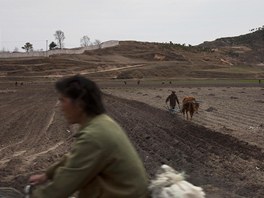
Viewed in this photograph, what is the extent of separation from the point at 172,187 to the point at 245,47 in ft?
465

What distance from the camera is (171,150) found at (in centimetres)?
1440

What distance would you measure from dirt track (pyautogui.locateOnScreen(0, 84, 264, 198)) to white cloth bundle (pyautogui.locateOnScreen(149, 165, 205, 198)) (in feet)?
20.5

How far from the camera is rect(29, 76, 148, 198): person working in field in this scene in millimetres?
3359

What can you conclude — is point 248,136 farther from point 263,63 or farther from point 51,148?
point 263,63

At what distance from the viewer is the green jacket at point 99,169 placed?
11.0 feet

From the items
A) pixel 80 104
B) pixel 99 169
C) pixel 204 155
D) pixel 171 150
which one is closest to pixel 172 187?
pixel 99 169

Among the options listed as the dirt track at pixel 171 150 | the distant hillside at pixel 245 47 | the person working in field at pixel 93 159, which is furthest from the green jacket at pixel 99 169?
the distant hillside at pixel 245 47

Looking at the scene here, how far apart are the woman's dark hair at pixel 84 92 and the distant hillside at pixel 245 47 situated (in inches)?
4932

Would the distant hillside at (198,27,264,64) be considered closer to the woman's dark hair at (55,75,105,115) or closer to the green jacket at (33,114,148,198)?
the woman's dark hair at (55,75,105,115)

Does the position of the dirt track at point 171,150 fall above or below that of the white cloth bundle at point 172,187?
below

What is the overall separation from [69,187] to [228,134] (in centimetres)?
1472

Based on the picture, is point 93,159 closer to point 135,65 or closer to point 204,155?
point 204,155

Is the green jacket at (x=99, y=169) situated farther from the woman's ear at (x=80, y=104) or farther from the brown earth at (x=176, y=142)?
the brown earth at (x=176, y=142)

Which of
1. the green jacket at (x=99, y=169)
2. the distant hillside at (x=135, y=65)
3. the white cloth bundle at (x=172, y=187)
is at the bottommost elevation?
the distant hillside at (x=135, y=65)
